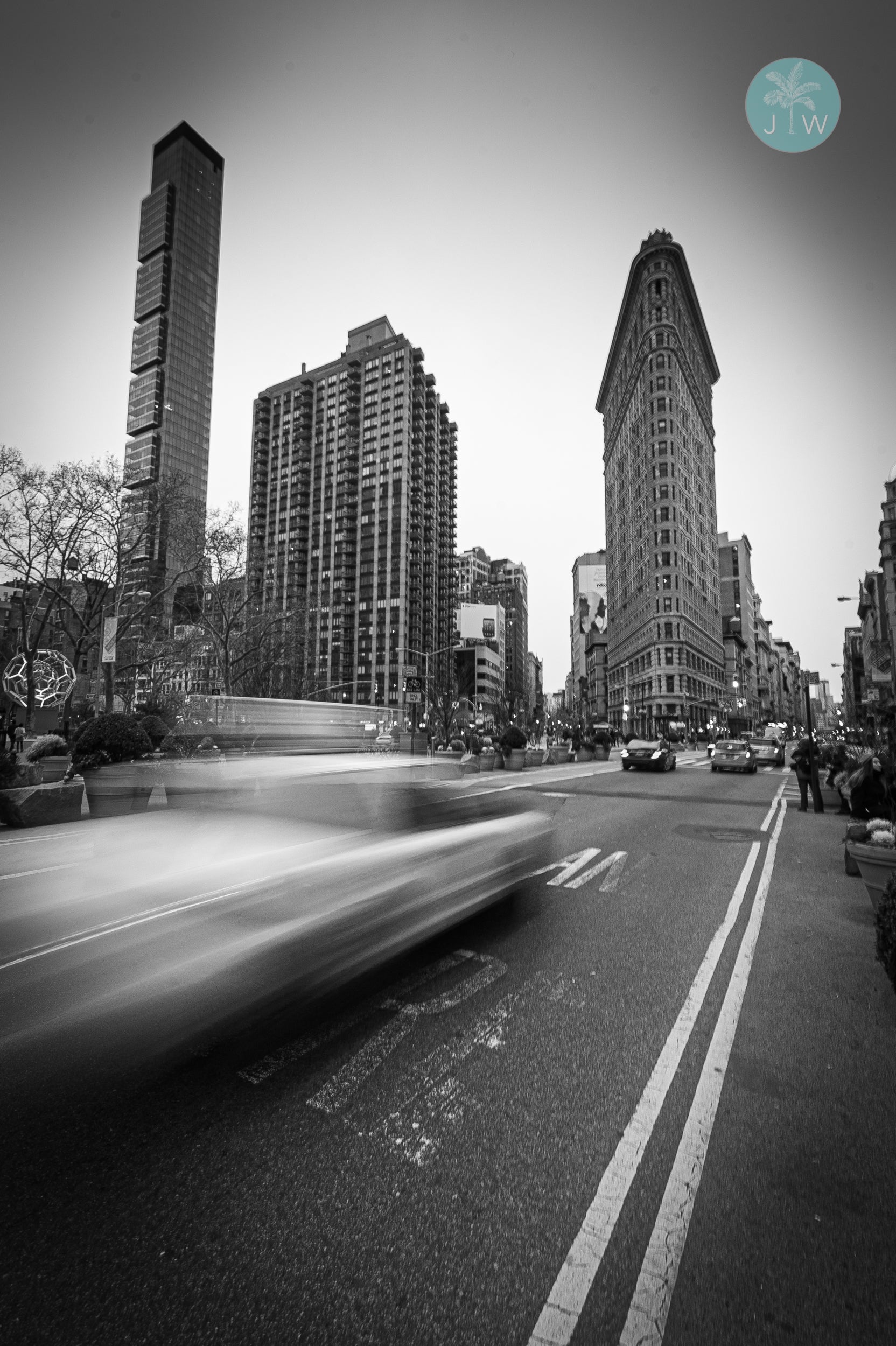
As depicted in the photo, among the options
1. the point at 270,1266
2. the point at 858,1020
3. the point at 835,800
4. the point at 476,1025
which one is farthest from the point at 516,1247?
the point at 835,800

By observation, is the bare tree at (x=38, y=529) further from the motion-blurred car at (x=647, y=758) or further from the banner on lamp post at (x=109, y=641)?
the motion-blurred car at (x=647, y=758)

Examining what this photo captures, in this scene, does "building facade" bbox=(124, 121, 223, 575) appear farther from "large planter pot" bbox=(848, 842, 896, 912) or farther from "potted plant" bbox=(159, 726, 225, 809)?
"large planter pot" bbox=(848, 842, 896, 912)

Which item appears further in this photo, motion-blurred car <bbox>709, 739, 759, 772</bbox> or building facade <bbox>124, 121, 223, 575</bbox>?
building facade <bbox>124, 121, 223, 575</bbox>

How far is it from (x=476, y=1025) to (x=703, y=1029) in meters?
1.49

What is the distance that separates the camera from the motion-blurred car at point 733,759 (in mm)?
28531

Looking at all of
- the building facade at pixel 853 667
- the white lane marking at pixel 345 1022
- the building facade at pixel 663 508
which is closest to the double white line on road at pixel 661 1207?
the white lane marking at pixel 345 1022

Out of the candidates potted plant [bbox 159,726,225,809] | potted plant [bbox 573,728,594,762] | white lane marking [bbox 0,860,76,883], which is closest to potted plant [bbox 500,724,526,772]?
potted plant [bbox 573,728,594,762]

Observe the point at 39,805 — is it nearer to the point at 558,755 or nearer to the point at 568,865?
the point at 568,865

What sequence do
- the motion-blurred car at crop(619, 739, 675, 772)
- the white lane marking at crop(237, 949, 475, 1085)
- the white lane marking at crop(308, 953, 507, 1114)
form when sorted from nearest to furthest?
the white lane marking at crop(308, 953, 507, 1114) → the white lane marking at crop(237, 949, 475, 1085) → the motion-blurred car at crop(619, 739, 675, 772)

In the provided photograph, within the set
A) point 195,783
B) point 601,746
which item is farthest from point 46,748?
point 601,746

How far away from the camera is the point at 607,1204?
2.42m

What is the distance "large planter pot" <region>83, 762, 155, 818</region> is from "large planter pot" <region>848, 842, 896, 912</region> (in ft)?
33.1

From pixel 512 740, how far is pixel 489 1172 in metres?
27.4

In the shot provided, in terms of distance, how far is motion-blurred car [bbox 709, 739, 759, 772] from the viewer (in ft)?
93.6
